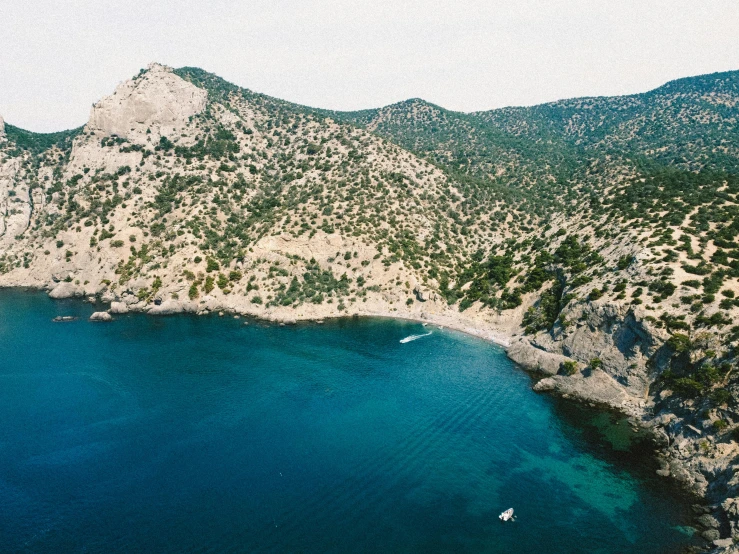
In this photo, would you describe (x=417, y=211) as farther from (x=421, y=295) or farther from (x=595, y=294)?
(x=595, y=294)

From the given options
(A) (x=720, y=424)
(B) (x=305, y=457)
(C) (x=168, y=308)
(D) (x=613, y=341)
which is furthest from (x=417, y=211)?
(A) (x=720, y=424)

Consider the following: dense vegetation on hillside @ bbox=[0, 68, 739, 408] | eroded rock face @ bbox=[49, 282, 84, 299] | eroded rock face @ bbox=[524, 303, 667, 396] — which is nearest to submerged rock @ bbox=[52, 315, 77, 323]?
dense vegetation on hillside @ bbox=[0, 68, 739, 408]

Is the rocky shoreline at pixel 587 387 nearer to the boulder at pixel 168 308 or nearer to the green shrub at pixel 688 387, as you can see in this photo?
the boulder at pixel 168 308

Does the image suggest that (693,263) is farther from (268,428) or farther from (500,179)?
(500,179)

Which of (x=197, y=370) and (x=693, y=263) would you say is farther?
(x=197, y=370)

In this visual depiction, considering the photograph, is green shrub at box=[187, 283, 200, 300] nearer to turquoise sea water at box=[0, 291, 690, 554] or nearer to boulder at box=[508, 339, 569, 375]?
turquoise sea water at box=[0, 291, 690, 554]

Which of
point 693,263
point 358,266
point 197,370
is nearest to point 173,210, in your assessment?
point 358,266
